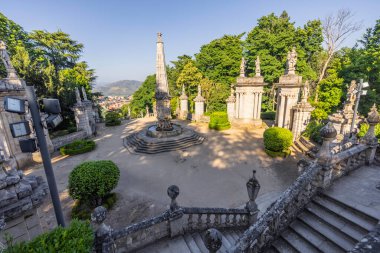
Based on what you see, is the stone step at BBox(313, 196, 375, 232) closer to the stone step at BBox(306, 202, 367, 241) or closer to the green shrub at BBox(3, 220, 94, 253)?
the stone step at BBox(306, 202, 367, 241)

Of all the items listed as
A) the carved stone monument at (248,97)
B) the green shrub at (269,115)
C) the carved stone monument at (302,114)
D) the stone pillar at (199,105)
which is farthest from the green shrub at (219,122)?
the green shrub at (269,115)

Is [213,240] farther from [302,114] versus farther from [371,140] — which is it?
[302,114]

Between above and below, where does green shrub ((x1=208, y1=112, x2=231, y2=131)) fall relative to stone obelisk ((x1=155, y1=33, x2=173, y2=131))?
below

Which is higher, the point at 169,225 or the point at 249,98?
the point at 249,98

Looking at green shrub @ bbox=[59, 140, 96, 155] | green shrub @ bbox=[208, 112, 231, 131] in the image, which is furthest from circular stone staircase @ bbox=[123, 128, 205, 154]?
green shrub @ bbox=[208, 112, 231, 131]

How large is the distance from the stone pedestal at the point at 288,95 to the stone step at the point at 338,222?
12.3 m

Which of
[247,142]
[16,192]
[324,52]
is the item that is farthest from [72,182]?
[324,52]

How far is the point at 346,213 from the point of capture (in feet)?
14.8

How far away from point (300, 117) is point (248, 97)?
750 cm

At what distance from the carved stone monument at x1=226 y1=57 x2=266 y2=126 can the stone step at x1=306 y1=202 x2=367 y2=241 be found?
1686 centimetres

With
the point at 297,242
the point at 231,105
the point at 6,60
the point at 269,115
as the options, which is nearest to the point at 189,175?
the point at 297,242

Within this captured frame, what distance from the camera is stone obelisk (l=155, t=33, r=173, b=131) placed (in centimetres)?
1596

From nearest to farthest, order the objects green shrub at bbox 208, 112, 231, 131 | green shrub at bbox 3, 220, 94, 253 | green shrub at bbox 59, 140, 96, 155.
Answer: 1. green shrub at bbox 3, 220, 94, 253
2. green shrub at bbox 59, 140, 96, 155
3. green shrub at bbox 208, 112, 231, 131

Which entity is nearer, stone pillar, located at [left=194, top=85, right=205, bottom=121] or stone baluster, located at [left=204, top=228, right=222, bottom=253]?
stone baluster, located at [left=204, top=228, right=222, bottom=253]
